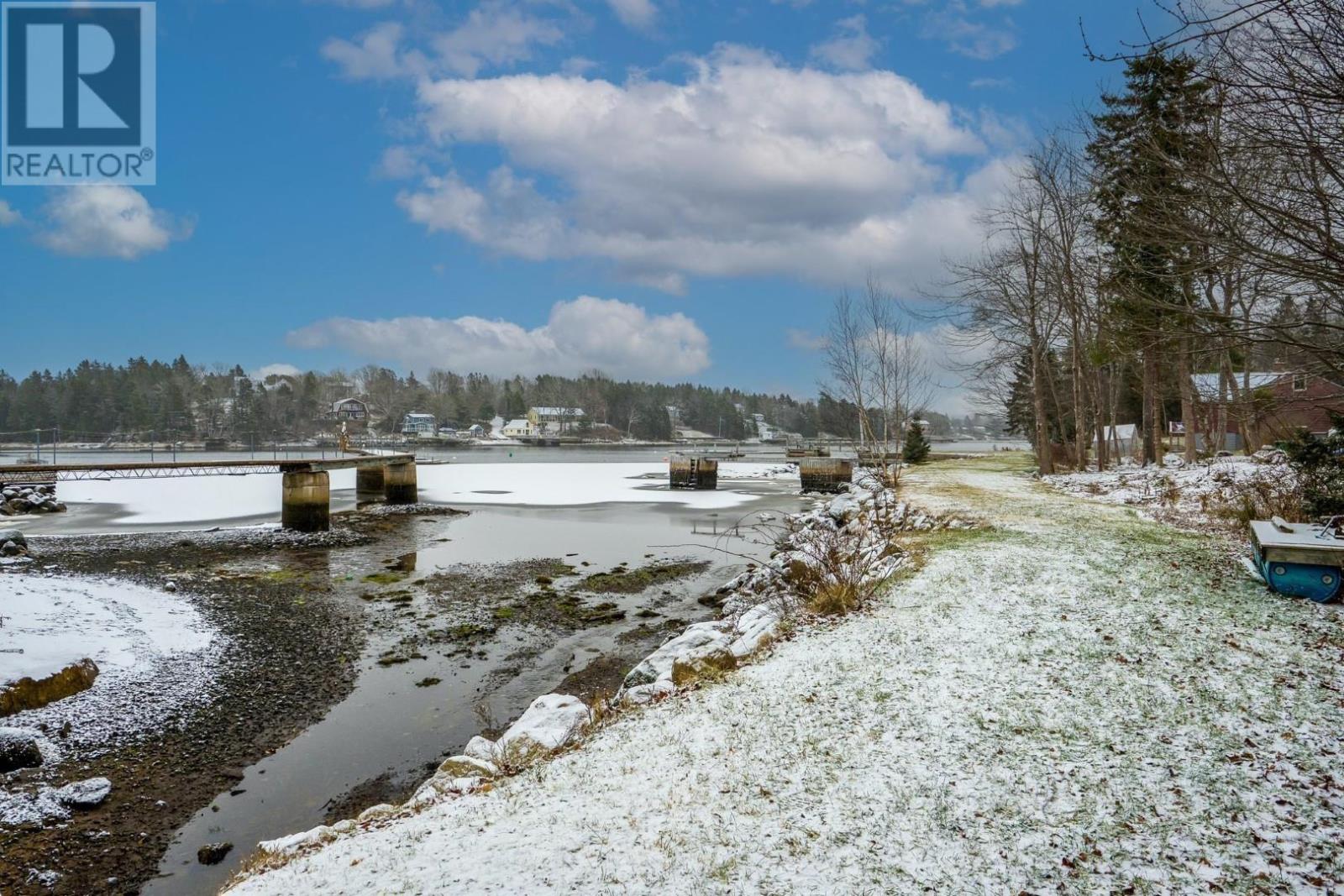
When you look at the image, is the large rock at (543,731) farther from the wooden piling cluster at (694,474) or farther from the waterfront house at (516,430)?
the waterfront house at (516,430)

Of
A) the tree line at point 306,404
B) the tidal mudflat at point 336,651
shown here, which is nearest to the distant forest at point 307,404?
the tree line at point 306,404

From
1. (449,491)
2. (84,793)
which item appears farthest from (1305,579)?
(449,491)

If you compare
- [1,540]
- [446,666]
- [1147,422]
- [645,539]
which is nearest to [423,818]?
[446,666]

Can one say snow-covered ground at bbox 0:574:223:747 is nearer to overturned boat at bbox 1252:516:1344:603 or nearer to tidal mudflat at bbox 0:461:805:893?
tidal mudflat at bbox 0:461:805:893

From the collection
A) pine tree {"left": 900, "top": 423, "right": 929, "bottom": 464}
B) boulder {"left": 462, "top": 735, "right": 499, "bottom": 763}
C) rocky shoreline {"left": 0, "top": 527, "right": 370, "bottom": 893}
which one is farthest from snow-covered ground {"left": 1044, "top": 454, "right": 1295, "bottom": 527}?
pine tree {"left": 900, "top": 423, "right": 929, "bottom": 464}

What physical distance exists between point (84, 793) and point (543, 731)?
4.15 metres

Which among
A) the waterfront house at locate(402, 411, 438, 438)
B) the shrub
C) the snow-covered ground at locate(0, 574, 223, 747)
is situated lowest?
the snow-covered ground at locate(0, 574, 223, 747)

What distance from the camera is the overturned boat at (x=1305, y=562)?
6.29 metres

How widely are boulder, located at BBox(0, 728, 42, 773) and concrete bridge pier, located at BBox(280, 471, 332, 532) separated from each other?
1782 cm

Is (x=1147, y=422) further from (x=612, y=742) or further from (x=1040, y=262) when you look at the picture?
(x=612, y=742)

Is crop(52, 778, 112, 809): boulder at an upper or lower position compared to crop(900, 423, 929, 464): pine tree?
lower

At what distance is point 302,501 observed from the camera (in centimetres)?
2334

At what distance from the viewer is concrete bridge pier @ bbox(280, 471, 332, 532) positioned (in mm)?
23297

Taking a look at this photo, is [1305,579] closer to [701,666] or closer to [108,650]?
[701,666]
